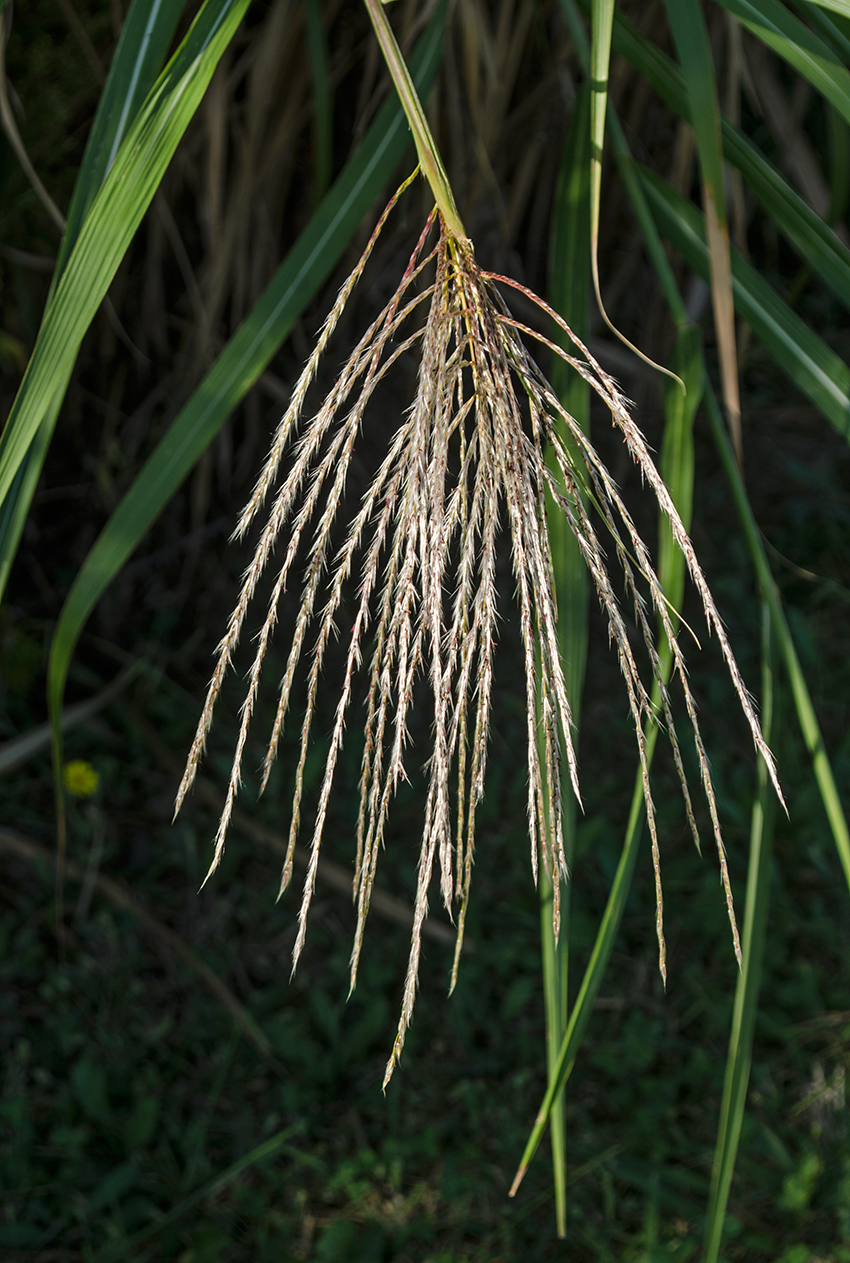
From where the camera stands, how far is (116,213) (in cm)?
59

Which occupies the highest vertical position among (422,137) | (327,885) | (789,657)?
(422,137)

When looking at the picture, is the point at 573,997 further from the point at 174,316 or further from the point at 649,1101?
the point at 174,316

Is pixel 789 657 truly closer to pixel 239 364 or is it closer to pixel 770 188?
pixel 770 188

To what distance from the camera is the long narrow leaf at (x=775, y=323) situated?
754 millimetres

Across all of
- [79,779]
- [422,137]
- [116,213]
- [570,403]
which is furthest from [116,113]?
[79,779]

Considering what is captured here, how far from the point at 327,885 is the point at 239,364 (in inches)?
44.6

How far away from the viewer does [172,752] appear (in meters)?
1.74

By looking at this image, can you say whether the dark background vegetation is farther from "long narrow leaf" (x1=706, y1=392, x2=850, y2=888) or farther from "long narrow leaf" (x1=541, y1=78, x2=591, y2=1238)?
"long narrow leaf" (x1=706, y1=392, x2=850, y2=888)

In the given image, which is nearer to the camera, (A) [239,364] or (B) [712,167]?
(B) [712,167]

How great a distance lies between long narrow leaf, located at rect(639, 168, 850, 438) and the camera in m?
0.75

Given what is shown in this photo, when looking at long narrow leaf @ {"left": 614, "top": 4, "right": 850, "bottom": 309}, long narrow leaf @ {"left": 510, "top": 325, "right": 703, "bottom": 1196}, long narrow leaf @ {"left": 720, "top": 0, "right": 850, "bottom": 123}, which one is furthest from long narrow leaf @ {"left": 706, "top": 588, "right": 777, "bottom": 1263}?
long narrow leaf @ {"left": 720, "top": 0, "right": 850, "bottom": 123}

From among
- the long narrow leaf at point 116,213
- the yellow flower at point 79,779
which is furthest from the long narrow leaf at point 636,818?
the yellow flower at point 79,779

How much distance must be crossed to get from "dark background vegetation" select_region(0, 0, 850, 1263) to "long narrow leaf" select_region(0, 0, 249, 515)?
1.87 ft

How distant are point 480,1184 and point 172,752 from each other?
844 millimetres
